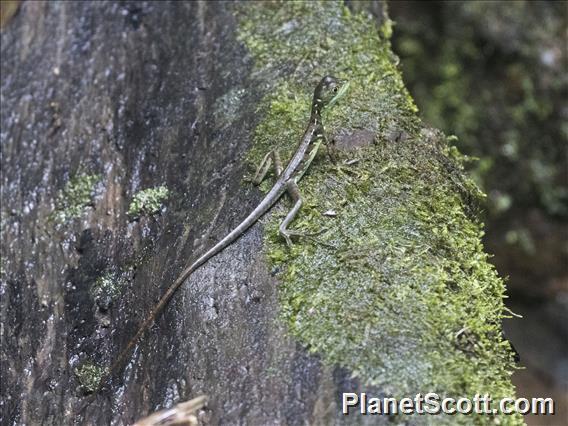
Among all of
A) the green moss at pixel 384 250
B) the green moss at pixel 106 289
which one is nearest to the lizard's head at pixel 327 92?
the green moss at pixel 384 250

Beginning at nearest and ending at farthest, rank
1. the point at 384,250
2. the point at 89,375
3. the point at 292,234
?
the point at 384,250
the point at 292,234
the point at 89,375

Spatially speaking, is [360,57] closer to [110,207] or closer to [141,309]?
[110,207]

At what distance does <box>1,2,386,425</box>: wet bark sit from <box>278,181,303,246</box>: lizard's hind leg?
0.48ft

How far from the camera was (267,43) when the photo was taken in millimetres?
4258

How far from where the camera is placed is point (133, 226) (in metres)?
3.65

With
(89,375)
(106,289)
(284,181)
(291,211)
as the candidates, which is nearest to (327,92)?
(284,181)

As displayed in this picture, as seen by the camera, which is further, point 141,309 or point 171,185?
point 171,185

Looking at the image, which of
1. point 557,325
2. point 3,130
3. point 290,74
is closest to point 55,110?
point 3,130

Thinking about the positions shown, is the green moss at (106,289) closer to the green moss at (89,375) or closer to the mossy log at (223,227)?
the mossy log at (223,227)

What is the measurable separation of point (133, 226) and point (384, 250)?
4.92 feet

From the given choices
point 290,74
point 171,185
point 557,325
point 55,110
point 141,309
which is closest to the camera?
point 141,309

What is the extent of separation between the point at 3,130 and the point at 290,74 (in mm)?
2074

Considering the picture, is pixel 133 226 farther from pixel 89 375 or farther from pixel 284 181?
pixel 284 181

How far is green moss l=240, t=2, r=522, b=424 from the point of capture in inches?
98.0
